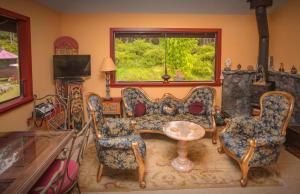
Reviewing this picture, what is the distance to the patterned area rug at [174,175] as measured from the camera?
299 cm

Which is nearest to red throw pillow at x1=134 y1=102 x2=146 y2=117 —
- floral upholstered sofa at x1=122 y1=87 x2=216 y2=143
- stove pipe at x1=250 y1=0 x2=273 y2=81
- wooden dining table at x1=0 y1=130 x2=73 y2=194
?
floral upholstered sofa at x1=122 y1=87 x2=216 y2=143

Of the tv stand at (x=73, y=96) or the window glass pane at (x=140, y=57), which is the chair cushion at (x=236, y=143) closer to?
the window glass pane at (x=140, y=57)

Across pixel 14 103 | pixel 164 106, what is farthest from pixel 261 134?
pixel 14 103

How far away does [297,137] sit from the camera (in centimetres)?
392

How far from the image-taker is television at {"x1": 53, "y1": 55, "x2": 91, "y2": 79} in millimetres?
4730

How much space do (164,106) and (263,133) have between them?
191cm

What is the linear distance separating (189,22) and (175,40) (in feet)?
1.61

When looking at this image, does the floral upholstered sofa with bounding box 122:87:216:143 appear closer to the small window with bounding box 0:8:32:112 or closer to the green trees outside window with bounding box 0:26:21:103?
the small window with bounding box 0:8:32:112

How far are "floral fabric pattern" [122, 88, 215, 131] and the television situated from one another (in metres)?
1.00

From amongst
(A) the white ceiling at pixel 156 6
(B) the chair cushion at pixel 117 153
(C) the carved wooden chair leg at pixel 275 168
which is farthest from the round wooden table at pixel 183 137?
(A) the white ceiling at pixel 156 6

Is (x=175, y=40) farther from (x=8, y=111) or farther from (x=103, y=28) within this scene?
(x=8, y=111)

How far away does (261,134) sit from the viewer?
3516 millimetres

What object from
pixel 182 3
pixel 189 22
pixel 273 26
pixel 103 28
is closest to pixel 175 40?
pixel 189 22

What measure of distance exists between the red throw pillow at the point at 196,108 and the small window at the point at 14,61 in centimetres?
292
